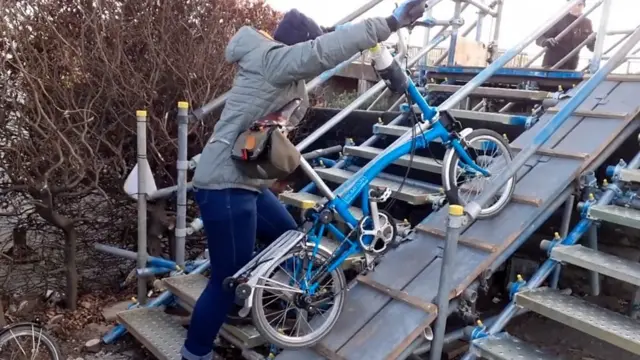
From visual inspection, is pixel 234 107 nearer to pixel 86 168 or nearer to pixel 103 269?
pixel 86 168

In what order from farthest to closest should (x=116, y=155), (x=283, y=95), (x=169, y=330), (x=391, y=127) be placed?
(x=391, y=127) → (x=116, y=155) → (x=169, y=330) → (x=283, y=95)

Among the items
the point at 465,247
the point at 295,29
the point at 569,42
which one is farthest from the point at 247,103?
the point at 569,42

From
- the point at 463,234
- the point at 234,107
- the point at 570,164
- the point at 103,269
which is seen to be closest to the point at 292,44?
the point at 234,107

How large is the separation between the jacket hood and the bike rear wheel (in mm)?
2007

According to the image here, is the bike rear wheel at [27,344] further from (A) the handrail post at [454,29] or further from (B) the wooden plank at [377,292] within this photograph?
(A) the handrail post at [454,29]

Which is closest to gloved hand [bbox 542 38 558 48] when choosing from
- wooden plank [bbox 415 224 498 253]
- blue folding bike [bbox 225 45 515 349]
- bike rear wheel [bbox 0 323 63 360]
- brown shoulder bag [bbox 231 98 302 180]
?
blue folding bike [bbox 225 45 515 349]

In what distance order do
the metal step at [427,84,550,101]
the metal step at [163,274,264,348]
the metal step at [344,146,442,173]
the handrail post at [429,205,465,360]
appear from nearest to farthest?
the handrail post at [429,205,465,360] → the metal step at [163,274,264,348] → the metal step at [344,146,442,173] → the metal step at [427,84,550,101]

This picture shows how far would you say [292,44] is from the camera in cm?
277

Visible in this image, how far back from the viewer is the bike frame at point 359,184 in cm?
308

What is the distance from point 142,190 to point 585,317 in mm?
2994

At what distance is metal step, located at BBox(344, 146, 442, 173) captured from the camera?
158 inches

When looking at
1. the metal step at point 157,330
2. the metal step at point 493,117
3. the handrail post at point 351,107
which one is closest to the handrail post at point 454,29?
the handrail post at point 351,107

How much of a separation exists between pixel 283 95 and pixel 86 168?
6.82ft

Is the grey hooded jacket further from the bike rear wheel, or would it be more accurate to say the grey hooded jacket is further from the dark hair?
the bike rear wheel
